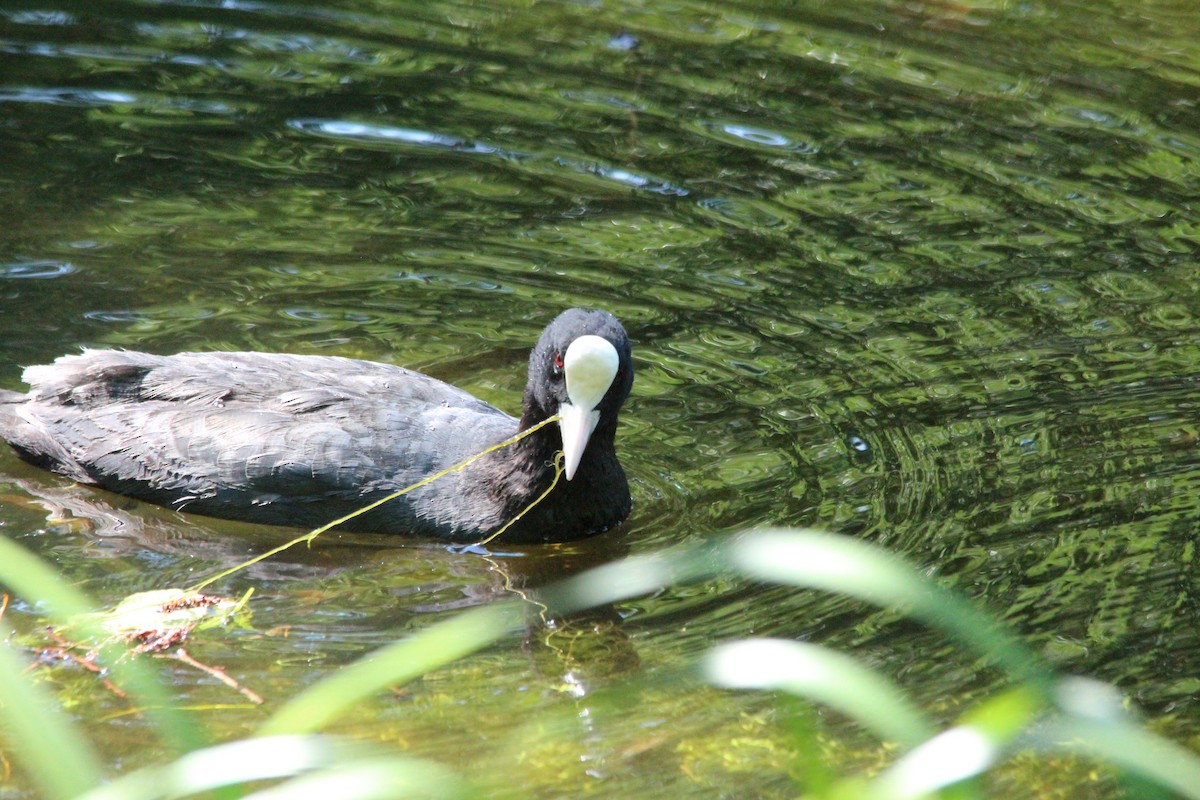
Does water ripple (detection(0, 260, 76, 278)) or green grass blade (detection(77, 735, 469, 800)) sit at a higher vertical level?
green grass blade (detection(77, 735, 469, 800))

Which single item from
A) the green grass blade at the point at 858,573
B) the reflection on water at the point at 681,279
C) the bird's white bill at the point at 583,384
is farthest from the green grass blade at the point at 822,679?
the bird's white bill at the point at 583,384

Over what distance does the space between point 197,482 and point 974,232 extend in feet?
12.9

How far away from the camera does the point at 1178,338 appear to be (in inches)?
241

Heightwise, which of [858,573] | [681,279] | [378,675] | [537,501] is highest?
[858,573]

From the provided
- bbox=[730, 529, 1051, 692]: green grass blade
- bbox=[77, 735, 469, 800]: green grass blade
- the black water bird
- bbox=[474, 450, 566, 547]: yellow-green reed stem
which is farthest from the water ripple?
bbox=[730, 529, 1051, 692]: green grass blade

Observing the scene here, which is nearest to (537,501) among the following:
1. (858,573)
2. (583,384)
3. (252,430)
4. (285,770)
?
(583,384)

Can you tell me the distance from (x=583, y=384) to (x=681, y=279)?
2.15m

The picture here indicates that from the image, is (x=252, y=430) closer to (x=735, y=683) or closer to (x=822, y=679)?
(x=735, y=683)

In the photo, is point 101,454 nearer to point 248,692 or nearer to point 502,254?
point 248,692

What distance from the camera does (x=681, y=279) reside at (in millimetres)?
6621

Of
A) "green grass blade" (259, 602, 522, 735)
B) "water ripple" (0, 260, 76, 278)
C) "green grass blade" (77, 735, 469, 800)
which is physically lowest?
"water ripple" (0, 260, 76, 278)

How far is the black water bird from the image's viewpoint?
488 centimetres

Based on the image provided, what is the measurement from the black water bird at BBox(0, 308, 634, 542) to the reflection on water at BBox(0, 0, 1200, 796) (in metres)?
0.11

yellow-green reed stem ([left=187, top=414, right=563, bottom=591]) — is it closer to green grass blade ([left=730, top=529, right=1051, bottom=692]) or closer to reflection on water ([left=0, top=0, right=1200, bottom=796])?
reflection on water ([left=0, top=0, right=1200, bottom=796])
